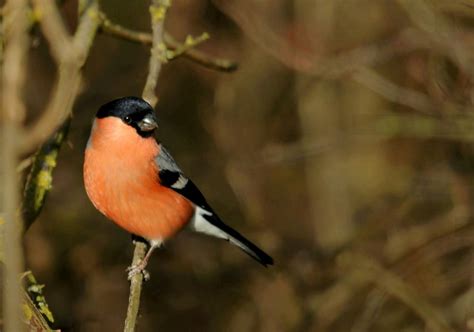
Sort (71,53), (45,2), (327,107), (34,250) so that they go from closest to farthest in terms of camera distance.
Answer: (71,53) → (45,2) → (34,250) → (327,107)

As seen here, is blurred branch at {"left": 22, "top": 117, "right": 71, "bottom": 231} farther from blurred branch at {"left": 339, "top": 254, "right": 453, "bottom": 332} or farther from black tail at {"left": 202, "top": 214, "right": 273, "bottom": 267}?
blurred branch at {"left": 339, "top": 254, "right": 453, "bottom": 332}

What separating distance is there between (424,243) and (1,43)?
3424 mm

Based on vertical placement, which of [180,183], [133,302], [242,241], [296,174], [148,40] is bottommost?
[296,174]

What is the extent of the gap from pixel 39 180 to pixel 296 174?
4.89m

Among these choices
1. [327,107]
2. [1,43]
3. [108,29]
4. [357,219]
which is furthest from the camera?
[327,107]

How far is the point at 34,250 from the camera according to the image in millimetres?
6852

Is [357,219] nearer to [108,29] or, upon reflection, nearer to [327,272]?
[327,272]

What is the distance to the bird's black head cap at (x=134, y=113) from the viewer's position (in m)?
4.57

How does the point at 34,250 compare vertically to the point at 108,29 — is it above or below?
below

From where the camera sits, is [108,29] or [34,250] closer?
A: [108,29]

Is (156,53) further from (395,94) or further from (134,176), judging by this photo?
(395,94)

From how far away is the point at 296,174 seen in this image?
29.4 ft

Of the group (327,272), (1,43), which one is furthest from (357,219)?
(1,43)

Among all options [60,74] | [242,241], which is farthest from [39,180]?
[242,241]
